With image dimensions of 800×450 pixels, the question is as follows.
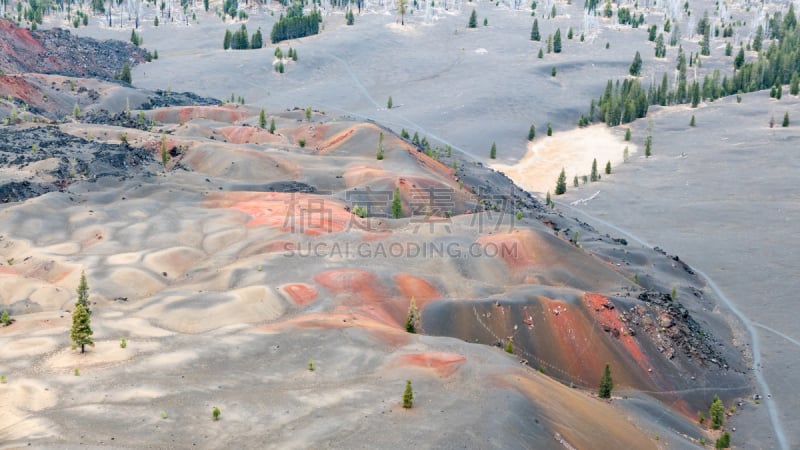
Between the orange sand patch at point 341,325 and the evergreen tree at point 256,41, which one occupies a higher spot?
the evergreen tree at point 256,41

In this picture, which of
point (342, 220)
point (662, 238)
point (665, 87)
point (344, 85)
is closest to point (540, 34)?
point (665, 87)

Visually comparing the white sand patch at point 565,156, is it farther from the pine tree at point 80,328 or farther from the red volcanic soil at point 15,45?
the pine tree at point 80,328

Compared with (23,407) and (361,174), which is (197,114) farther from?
(23,407)

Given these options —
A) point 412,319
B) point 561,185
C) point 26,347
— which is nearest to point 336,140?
point 561,185

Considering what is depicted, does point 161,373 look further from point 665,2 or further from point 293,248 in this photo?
point 665,2

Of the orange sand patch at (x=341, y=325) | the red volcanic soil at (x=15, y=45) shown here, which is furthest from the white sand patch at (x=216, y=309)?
the red volcanic soil at (x=15, y=45)

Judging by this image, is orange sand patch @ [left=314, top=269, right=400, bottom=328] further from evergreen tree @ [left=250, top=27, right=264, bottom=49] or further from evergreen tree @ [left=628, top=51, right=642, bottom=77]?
evergreen tree @ [left=628, top=51, right=642, bottom=77]

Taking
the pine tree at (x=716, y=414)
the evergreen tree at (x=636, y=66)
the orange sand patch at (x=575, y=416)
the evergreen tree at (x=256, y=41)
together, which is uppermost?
the evergreen tree at (x=256, y=41)
